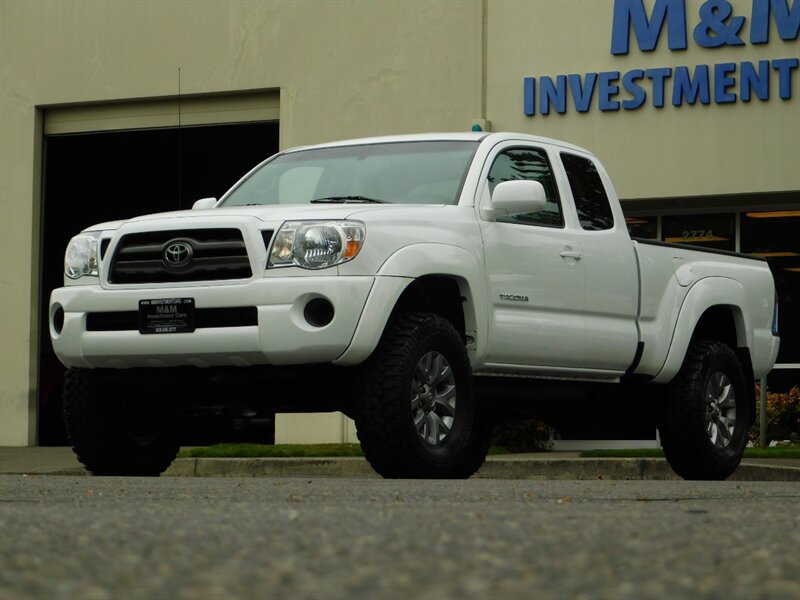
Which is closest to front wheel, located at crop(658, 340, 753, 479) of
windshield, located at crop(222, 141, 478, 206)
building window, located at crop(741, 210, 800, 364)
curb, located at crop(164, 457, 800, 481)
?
windshield, located at crop(222, 141, 478, 206)

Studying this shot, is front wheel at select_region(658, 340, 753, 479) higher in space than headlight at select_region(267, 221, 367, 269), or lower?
lower

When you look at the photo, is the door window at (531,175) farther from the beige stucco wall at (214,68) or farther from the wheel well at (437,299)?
the beige stucco wall at (214,68)

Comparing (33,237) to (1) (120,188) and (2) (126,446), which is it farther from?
(2) (126,446)

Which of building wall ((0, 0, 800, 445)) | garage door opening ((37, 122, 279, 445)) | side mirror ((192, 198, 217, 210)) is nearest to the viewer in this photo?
side mirror ((192, 198, 217, 210))

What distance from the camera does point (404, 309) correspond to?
832 centimetres

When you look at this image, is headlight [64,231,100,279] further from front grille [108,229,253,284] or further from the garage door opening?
the garage door opening

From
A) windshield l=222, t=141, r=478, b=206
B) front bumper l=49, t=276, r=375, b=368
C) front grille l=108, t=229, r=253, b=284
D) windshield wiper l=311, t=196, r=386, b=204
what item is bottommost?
front bumper l=49, t=276, r=375, b=368

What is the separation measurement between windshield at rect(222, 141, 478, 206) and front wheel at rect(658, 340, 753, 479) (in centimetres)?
216

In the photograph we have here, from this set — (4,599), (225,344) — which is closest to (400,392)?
(225,344)

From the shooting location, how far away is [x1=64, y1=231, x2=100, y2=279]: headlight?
338 inches

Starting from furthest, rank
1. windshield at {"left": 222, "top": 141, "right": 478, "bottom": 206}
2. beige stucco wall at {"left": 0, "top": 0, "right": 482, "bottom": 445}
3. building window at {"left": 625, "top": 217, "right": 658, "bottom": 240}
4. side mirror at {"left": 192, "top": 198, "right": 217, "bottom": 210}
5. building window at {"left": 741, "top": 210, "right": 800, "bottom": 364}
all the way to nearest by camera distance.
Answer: beige stucco wall at {"left": 0, "top": 0, "right": 482, "bottom": 445} < building window at {"left": 625, "top": 217, "right": 658, "bottom": 240} < building window at {"left": 741, "top": 210, "right": 800, "bottom": 364} < side mirror at {"left": 192, "top": 198, "right": 217, "bottom": 210} < windshield at {"left": 222, "top": 141, "right": 478, "bottom": 206}

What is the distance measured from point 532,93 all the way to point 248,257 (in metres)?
10.8

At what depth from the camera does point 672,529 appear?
4152mm

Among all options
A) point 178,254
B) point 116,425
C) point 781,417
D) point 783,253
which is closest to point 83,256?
point 178,254
